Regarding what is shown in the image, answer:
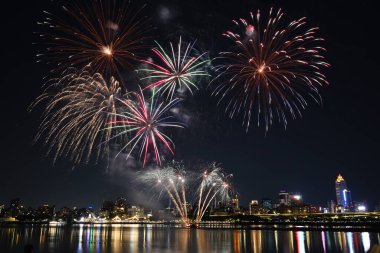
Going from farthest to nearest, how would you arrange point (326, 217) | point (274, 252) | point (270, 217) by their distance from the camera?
point (270, 217) < point (326, 217) < point (274, 252)

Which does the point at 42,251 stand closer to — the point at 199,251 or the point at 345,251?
the point at 199,251

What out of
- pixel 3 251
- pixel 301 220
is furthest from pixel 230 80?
pixel 301 220

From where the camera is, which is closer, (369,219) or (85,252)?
(85,252)

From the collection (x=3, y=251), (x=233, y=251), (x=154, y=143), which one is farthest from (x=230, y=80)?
(x=3, y=251)

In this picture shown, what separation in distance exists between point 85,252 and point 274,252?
1877cm

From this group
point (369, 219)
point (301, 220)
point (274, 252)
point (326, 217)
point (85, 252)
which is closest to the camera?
point (274, 252)

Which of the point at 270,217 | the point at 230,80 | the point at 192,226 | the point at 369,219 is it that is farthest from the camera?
the point at 270,217

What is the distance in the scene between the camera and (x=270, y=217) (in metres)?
200

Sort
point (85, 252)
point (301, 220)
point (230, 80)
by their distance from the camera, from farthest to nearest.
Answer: point (301, 220)
point (85, 252)
point (230, 80)

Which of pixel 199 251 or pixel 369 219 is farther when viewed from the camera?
pixel 369 219

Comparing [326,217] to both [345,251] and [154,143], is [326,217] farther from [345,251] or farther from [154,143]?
[154,143]

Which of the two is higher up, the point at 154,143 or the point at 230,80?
the point at 230,80

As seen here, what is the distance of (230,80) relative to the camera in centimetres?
2966

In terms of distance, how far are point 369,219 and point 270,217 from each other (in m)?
60.4
